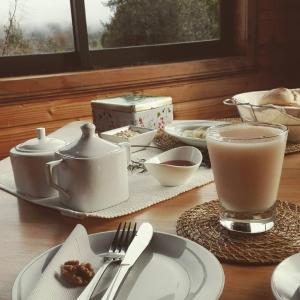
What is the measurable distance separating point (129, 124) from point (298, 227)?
0.71 m

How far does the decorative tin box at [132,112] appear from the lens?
4.37 feet

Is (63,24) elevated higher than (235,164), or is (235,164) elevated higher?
(63,24)

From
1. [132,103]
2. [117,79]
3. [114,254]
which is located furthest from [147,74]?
[114,254]

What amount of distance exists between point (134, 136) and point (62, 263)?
639mm

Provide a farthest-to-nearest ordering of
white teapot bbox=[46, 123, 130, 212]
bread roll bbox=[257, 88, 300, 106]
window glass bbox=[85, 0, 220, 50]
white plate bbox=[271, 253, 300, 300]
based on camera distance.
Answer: window glass bbox=[85, 0, 220, 50] < bread roll bbox=[257, 88, 300, 106] < white teapot bbox=[46, 123, 130, 212] < white plate bbox=[271, 253, 300, 300]

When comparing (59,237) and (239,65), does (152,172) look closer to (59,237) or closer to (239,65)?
(59,237)

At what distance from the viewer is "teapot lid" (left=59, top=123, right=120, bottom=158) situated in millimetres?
811

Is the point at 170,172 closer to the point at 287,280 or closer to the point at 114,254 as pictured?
the point at 114,254

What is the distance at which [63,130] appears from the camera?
5.10ft

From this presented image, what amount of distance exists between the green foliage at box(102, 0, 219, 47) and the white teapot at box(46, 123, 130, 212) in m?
1.39

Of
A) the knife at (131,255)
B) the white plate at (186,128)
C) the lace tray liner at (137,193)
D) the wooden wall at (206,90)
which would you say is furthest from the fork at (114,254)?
the wooden wall at (206,90)

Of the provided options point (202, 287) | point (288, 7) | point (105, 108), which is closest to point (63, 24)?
point (105, 108)

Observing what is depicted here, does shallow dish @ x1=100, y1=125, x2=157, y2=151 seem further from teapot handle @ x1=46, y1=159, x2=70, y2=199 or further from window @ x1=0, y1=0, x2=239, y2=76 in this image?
window @ x1=0, y1=0, x2=239, y2=76

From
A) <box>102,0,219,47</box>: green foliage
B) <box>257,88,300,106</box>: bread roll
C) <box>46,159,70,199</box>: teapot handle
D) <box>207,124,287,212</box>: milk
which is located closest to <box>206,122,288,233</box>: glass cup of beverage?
<box>207,124,287,212</box>: milk
